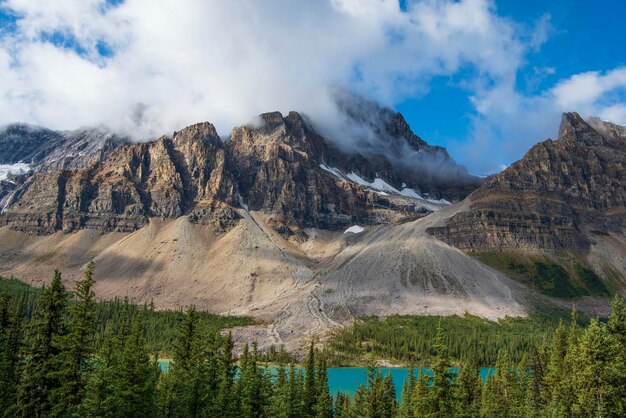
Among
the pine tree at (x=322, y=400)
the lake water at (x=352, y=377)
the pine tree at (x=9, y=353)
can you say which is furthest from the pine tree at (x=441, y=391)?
the lake water at (x=352, y=377)

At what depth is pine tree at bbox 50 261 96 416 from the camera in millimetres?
36719

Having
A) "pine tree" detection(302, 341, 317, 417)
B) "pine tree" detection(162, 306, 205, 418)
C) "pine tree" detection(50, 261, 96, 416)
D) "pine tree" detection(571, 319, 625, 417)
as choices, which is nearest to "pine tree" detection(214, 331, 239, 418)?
"pine tree" detection(162, 306, 205, 418)

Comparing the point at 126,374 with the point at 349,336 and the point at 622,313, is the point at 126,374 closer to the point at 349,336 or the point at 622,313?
the point at 622,313

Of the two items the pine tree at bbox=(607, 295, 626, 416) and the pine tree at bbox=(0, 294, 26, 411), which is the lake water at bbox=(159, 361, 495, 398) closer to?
the pine tree at bbox=(0, 294, 26, 411)

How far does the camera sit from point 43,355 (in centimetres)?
3866

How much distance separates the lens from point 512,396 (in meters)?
75.1

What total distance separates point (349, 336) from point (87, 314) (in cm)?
16024

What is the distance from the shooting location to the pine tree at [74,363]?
36.7m

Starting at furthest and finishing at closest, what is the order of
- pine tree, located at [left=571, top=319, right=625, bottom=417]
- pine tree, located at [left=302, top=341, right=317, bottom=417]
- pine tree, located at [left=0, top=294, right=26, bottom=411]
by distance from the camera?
pine tree, located at [left=302, top=341, right=317, bottom=417] < pine tree, located at [left=0, top=294, right=26, bottom=411] < pine tree, located at [left=571, top=319, right=625, bottom=417]

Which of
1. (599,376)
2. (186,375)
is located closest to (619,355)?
(599,376)

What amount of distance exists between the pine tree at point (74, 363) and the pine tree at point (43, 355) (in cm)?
75

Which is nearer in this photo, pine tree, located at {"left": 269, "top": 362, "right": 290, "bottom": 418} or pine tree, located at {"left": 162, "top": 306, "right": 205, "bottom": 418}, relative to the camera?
pine tree, located at {"left": 162, "top": 306, "right": 205, "bottom": 418}

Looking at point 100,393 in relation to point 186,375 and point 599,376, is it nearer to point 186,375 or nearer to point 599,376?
point 186,375

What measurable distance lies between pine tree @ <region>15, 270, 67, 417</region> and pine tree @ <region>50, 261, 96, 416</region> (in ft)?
2.46
